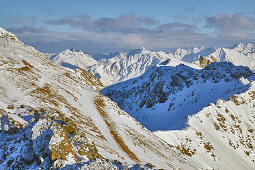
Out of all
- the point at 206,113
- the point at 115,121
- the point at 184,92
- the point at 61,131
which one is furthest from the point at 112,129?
the point at 184,92

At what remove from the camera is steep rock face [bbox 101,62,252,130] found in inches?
5399

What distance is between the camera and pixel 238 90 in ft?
434

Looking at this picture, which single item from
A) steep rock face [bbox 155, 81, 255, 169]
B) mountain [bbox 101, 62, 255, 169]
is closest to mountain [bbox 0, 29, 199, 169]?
mountain [bbox 101, 62, 255, 169]

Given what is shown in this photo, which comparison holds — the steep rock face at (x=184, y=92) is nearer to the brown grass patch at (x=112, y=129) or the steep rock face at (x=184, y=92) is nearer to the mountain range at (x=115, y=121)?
the mountain range at (x=115, y=121)

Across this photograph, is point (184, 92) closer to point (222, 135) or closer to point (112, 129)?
point (222, 135)

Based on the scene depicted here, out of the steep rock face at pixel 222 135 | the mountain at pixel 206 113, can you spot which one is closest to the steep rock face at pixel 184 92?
the mountain at pixel 206 113

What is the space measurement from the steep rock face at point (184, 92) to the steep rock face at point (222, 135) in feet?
49.6

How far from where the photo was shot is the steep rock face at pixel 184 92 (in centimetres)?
13712

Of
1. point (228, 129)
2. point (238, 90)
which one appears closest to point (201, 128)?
point (228, 129)

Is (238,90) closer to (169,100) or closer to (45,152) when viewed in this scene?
(169,100)

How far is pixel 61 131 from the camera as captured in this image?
18.1m

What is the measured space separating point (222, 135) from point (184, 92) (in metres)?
63.6

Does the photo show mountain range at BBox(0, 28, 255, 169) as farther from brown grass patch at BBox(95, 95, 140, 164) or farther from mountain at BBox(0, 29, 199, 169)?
brown grass patch at BBox(95, 95, 140, 164)

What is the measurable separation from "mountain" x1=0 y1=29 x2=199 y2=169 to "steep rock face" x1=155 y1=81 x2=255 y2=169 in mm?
33086
